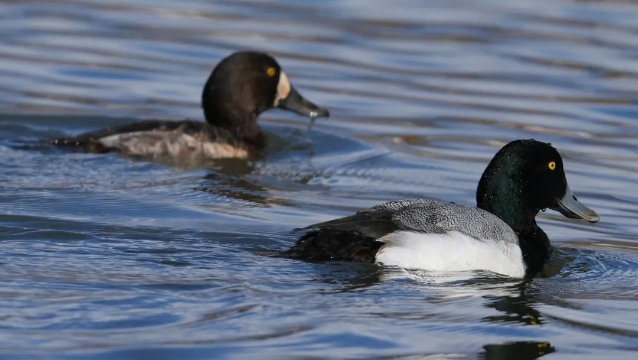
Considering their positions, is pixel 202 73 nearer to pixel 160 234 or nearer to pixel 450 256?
pixel 160 234

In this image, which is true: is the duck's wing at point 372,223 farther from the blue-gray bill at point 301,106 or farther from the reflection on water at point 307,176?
the blue-gray bill at point 301,106

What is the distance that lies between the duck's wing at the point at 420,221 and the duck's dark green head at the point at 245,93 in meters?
4.28

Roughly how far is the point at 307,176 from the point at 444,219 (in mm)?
3276

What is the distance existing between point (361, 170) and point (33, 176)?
253cm

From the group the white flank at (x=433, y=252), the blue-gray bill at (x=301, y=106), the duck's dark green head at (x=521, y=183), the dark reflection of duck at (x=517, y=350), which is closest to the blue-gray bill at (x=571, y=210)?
the duck's dark green head at (x=521, y=183)

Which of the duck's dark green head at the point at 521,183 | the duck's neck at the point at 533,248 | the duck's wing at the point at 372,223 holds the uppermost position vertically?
the duck's dark green head at the point at 521,183

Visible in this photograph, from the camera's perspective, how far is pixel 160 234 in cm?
838

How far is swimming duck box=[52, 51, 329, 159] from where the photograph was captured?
36.3ft

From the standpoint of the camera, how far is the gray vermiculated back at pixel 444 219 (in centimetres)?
766

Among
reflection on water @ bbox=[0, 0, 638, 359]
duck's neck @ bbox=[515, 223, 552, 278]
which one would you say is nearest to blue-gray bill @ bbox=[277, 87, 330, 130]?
reflection on water @ bbox=[0, 0, 638, 359]

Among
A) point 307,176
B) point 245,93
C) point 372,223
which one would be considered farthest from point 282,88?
point 372,223

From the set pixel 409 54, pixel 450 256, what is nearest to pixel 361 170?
pixel 450 256

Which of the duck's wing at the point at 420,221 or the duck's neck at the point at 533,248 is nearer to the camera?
the duck's wing at the point at 420,221

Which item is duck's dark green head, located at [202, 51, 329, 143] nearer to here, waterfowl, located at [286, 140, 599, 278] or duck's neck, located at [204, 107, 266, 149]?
duck's neck, located at [204, 107, 266, 149]
